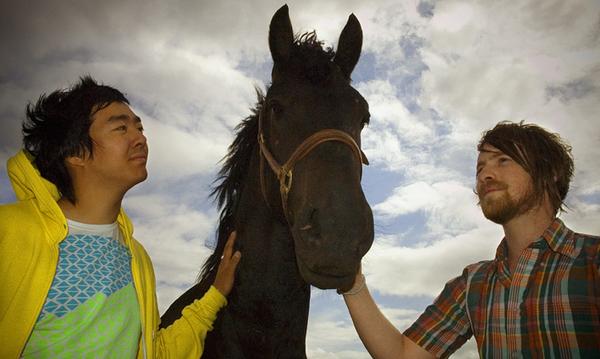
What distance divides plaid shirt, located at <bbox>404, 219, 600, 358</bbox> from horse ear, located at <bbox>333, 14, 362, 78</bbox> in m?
1.85

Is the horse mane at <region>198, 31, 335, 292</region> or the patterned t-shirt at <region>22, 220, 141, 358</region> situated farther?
the horse mane at <region>198, 31, 335, 292</region>

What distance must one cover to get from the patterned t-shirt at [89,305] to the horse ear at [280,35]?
177 centimetres

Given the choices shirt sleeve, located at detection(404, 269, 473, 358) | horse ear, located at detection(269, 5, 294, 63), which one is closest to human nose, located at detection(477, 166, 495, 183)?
shirt sleeve, located at detection(404, 269, 473, 358)

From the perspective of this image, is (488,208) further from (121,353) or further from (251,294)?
(121,353)

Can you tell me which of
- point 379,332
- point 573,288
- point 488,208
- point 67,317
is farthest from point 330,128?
point 67,317

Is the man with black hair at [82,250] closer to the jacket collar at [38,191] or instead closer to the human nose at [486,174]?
the jacket collar at [38,191]

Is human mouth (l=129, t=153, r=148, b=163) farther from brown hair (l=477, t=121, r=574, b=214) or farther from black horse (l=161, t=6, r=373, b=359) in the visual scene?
brown hair (l=477, t=121, r=574, b=214)

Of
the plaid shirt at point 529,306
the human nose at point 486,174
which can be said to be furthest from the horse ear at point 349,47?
the plaid shirt at point 529,306

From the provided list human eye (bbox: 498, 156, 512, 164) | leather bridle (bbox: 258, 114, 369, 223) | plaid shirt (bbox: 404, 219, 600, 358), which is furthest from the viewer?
human eye (bbox: 498, 156, 512, 164)

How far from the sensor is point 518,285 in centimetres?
261

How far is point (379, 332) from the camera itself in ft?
9.84

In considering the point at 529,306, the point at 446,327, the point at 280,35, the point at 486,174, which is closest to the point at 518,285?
the point at 529,306

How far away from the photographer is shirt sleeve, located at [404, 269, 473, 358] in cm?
295

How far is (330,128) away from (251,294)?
52.3 inches
